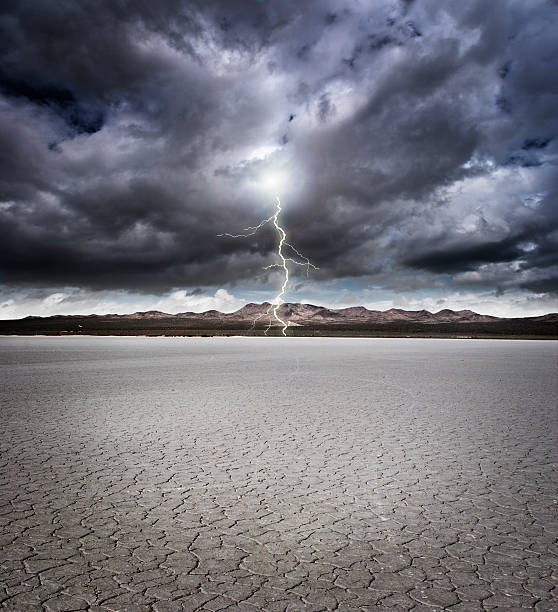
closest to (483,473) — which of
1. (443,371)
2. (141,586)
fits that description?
(141,586)

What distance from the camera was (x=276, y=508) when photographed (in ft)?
14.6

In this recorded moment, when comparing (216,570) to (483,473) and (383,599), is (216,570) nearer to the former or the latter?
(383,599)

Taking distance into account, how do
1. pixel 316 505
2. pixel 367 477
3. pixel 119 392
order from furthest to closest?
pixel 119 392, pixel 367 477, pixel 316 505

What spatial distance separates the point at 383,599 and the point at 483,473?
3182 millimetres

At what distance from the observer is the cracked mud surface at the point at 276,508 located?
3070 mm

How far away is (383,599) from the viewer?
2.98m

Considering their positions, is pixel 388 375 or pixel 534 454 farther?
pixel 388 375

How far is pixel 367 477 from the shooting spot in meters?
5.42

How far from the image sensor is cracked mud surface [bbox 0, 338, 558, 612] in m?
3.07

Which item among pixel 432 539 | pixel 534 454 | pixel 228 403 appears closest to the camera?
pixel 432 539

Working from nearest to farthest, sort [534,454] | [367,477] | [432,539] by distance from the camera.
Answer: [432,539] → [367,477] → [534,454]

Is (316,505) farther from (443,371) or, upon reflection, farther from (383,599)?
(443,371)

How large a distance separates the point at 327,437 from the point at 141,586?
15.0 ft

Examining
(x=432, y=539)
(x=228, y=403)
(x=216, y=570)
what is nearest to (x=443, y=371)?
(x=228, y=403)
